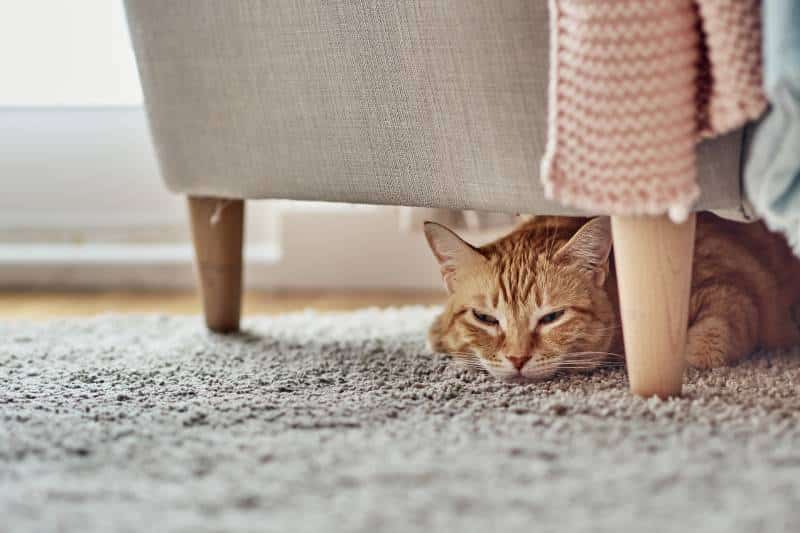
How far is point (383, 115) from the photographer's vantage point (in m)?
1.22

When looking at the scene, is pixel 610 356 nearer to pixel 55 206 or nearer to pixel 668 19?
pixel 668 19

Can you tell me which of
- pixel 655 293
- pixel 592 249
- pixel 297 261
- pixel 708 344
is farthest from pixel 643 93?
pixel 297 261

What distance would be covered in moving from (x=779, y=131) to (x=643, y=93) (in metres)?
0.14

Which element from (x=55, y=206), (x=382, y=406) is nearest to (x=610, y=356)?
(x=382, y=406)

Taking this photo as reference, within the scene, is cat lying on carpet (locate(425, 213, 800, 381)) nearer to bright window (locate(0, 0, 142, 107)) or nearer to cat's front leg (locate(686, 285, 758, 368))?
cat's front leg (locate(686, 285, 758, 368))

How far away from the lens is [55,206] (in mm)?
2365

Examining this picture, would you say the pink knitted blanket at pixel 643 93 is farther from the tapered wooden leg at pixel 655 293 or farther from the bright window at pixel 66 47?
the bright window at pixel 66 47

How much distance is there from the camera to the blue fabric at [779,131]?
2.76 feet

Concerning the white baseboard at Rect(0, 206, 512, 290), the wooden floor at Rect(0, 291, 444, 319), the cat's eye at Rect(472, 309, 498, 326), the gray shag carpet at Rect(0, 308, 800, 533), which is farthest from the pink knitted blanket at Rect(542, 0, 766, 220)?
the white baseboard at Rect(0, 206, 512, 290)

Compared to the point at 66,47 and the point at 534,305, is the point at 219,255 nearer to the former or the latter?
the point at 534,305

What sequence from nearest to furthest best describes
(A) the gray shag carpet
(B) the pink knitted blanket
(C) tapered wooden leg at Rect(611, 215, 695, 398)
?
1. (A) the gray shag carpet
2. (B) the pink knitted blanket
3. (C) tapered wooden leg at Rect(611, 215, 695, 398)

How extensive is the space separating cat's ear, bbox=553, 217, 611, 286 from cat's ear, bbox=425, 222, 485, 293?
131mm

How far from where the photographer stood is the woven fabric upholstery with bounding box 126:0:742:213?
3.56 feet

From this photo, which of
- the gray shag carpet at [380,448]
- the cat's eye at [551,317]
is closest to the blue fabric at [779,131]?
the gray shag carpet at [380,448]
